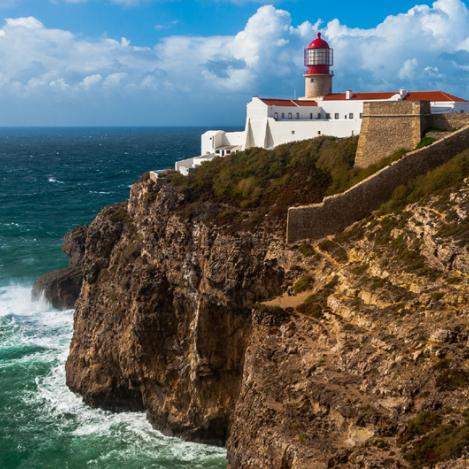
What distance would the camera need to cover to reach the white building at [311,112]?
145ft

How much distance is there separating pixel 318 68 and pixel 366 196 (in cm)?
2230

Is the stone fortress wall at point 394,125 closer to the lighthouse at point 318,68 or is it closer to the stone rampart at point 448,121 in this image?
the stone rampart at point 448,121

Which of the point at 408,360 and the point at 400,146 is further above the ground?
the point at 400,146

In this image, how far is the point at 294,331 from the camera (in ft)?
90.1

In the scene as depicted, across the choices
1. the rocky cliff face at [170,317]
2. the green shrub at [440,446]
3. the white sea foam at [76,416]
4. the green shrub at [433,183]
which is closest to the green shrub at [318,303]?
the rocky cliff face at [170,317]

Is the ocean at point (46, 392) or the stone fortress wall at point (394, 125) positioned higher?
the stone fortress wall at point (394, 125)

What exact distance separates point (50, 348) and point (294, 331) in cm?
2376

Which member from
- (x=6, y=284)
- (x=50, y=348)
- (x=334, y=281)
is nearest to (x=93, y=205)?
(x=6, y=284)

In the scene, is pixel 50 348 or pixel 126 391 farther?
pixel 50 348

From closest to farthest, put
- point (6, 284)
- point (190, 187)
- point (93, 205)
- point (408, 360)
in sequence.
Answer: point (408, 360), point (190, 187), point (6, 284), point (93, 205)

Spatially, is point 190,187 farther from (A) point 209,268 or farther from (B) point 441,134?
(B) point 441,134

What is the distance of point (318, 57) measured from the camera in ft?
168

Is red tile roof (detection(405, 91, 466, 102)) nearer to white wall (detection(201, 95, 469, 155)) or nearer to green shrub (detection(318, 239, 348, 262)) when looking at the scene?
white wall (detection(201, 95, 469, 155))

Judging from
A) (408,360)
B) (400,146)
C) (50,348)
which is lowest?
(50,348)
